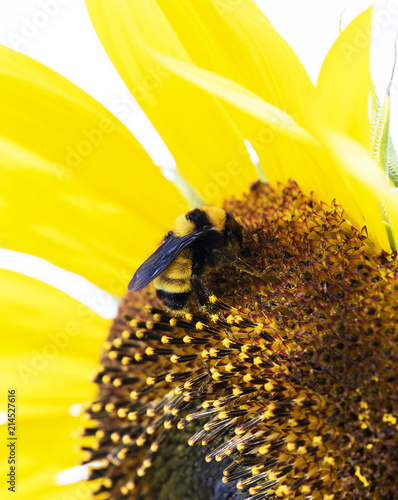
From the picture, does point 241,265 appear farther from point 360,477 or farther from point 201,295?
point 360,477

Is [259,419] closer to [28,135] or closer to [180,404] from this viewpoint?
[180,404]

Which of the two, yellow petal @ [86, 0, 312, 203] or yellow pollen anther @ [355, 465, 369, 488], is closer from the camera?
yellow pollen anther @ [355, 465, 369, 488]

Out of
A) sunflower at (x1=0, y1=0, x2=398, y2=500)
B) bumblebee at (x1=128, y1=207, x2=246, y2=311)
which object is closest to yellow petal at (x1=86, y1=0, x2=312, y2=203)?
sunflower at (x1=0, y1=0, x2=398, y2=500)

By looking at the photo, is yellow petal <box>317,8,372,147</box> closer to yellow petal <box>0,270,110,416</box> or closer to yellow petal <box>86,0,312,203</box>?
yellow petal <box>86,0,312,203</box>

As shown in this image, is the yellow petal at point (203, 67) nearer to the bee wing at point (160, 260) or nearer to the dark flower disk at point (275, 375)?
the dark flower disk at point (275, 375)

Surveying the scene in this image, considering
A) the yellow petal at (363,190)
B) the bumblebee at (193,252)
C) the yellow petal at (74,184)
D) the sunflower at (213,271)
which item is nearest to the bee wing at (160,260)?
the bumblebee at (193,252)

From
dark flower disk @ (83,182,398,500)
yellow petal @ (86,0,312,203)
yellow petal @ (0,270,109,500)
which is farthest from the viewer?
yellow petal @ (0,270,109,500)

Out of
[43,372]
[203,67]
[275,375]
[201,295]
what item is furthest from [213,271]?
[43,372]
